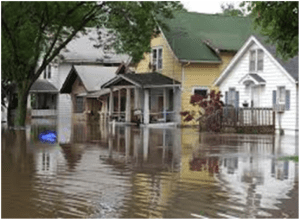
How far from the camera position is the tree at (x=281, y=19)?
17609 millimetres

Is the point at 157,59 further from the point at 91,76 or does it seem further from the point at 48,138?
the point at 48,138

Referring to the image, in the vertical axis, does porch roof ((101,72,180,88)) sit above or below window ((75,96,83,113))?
above

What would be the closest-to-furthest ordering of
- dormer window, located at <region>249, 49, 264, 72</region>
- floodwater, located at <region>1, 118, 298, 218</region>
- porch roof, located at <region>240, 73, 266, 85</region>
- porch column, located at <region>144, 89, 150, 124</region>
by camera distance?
floodwater, located at <region>1, 118, 298, 218</region> < porch roof, located at <region>240, 73, 266, 85</region> < dormer window, located at <region>249, 49, 264, 72</region> < porch column, located at <region>144, 89, 150, 124</region>

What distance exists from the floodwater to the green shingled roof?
924 inches

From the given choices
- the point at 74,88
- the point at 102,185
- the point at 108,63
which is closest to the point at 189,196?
the point at 102,185

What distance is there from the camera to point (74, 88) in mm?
64188

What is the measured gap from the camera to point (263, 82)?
38.1 metres

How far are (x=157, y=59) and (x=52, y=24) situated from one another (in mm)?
11235

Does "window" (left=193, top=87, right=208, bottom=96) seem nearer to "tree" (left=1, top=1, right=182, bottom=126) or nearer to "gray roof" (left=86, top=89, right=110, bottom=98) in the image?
"tree" (left=1, top=1, right=182, bottom=126)

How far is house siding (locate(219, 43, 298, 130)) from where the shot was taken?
36219mm

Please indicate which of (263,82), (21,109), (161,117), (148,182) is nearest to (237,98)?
(263,82)

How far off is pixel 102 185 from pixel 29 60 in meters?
28.6

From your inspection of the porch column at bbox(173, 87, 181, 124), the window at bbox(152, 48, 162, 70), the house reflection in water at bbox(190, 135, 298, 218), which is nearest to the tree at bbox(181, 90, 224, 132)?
the porch column at bbox(173, 87, 181, 124)

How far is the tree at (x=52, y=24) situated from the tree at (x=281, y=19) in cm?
1888
